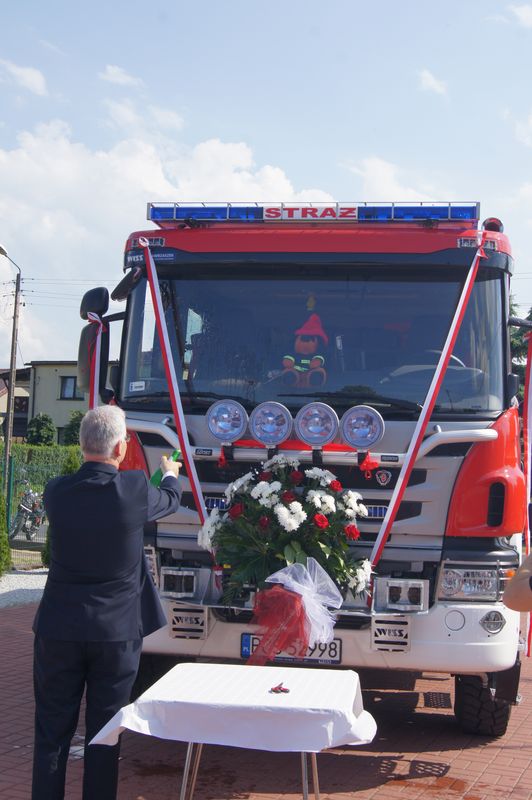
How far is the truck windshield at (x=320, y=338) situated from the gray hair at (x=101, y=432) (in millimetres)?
1688

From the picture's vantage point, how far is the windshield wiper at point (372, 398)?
5809 mm

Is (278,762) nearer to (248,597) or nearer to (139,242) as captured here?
(248,597)

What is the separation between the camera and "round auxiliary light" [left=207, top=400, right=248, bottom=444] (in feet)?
18.9

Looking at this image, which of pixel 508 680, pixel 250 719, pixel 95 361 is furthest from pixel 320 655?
pixel 95 361

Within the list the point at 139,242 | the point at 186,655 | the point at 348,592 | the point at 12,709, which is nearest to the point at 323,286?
the point at 139,242

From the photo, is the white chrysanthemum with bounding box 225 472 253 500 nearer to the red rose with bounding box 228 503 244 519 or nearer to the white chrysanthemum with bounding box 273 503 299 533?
the red rose with bounding box 228 503 244 519

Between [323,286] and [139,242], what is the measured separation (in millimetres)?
1282

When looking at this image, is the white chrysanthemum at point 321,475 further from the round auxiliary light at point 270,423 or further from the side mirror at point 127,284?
the side mirror at point 127,284

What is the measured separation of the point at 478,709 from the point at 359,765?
986mm

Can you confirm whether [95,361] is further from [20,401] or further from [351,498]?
[20,401]

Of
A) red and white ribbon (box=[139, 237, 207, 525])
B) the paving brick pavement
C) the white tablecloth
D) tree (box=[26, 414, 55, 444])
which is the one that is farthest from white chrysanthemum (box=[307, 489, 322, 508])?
tree (box=[26, 414, 55, 444])

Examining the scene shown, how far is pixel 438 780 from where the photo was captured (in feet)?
18.3

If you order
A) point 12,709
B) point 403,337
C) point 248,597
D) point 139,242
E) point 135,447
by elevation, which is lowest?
point 12,709

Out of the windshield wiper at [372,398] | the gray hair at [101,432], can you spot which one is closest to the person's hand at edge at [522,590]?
the gray hair at [101,432]
